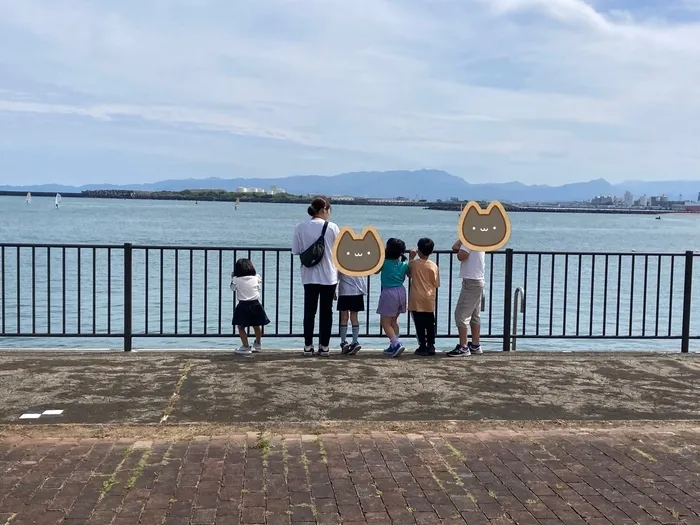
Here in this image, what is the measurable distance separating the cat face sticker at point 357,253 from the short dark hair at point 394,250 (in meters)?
0.29

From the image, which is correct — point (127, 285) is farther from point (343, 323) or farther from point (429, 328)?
point (429, 328)

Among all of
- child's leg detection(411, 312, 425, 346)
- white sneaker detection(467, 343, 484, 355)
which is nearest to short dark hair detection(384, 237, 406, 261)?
child's leg detection(411, 312, 425, 346)

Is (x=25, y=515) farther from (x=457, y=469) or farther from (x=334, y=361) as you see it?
(x=334, y=361)

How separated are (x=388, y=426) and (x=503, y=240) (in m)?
3.37

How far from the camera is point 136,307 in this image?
22922 mm

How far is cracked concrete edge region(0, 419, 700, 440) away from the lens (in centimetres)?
565

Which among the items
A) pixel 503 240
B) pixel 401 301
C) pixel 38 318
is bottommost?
pixel 38 318

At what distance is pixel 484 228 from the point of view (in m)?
8.62

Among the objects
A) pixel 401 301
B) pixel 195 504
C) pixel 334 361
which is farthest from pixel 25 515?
pixel 401 301

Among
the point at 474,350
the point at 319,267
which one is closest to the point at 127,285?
the point at 319,267

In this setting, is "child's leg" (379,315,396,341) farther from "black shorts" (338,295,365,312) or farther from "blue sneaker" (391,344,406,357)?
"black shorts" (338,295,365,312)

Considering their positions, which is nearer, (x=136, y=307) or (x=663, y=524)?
(x=663, y=524)

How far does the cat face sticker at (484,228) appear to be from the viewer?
8.58 meters

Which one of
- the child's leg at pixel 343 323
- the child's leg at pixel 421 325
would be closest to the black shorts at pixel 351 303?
the child's leg at pixel 343 323
